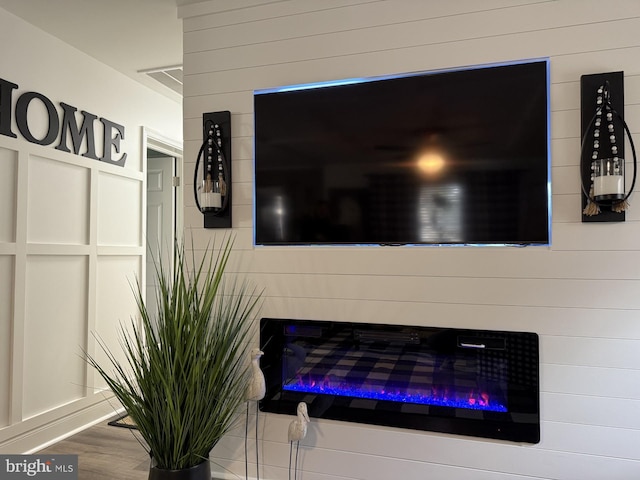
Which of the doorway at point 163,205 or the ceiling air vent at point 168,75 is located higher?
the ceiling air vent at point 168,75

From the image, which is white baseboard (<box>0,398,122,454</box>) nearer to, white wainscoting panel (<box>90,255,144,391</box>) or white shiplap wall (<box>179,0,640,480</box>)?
white wainscoting panel (<box>90,255,144,391</box>)

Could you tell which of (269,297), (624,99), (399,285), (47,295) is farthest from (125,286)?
(624,99)

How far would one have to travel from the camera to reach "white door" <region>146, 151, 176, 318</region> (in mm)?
4094

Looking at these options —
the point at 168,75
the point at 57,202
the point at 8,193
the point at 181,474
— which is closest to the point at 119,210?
the point at 57,202

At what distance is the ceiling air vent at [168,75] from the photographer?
10.7 ft

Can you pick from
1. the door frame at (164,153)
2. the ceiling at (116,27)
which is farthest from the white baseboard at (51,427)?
the ceiling at (116,27)

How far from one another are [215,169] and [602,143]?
176cm

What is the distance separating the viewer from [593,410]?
179 centimetres

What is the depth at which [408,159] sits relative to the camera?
2.02 meters

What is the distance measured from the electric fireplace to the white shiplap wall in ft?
0.17

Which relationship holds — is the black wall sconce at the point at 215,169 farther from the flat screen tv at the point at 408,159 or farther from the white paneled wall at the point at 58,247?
the white paneled wall at the point at 58,247

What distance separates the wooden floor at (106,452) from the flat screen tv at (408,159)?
1.44 metres

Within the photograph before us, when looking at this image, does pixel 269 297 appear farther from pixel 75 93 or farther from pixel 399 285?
pixel 75 93

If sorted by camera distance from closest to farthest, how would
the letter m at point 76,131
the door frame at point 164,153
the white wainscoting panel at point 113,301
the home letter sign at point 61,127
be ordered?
1. the home letter sign at point 61,127
2. the letter m at point 76,131
3. the white wainscoting panel at point 113,301
4. the door frame at point 164,153
